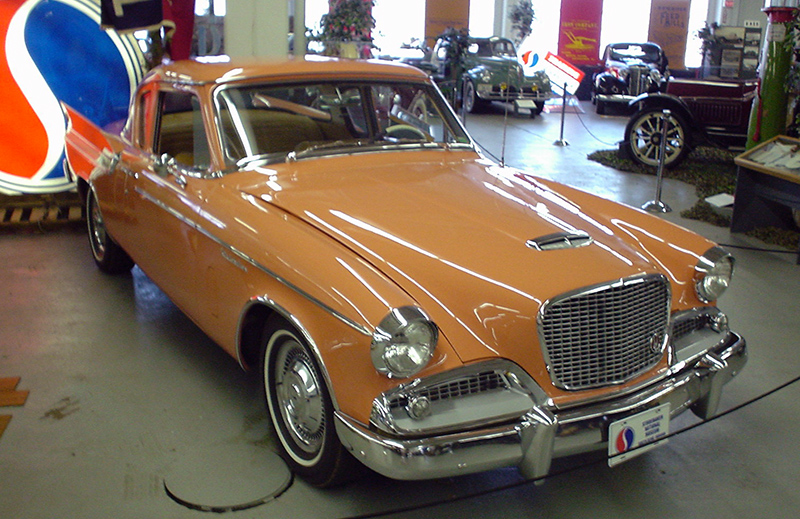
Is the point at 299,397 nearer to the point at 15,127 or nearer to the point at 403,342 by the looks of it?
the point at 403,342

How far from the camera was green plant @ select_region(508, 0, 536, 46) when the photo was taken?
19266mm

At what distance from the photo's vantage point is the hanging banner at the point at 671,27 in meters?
20.1

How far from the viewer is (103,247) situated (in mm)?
4816

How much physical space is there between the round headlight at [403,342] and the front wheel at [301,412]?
34 cm

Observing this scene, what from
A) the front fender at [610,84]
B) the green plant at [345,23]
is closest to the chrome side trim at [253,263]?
the green plant at [345,23]

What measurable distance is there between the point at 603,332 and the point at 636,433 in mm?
343

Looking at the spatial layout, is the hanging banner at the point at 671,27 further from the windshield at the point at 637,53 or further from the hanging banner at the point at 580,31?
the windshield at the point at 637,53

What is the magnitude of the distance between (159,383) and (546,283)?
2.01 meters

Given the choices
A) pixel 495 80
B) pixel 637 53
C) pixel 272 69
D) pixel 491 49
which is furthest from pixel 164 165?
pixel 637 53

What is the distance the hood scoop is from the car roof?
1484 millimetres

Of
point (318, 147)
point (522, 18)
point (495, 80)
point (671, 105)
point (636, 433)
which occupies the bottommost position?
point (636, 433)

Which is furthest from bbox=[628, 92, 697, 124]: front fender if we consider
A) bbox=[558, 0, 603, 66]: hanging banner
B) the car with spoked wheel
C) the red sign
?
bbox=[558, 0, 603, 66]: hanging banner

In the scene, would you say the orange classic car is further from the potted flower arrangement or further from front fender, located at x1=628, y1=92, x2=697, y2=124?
the potted flower arrangement

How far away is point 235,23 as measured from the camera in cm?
620
